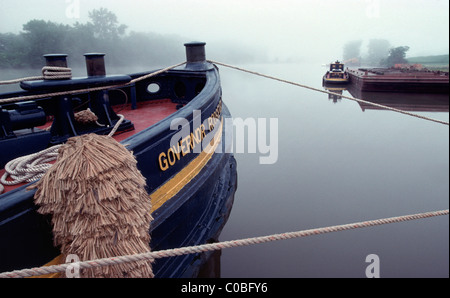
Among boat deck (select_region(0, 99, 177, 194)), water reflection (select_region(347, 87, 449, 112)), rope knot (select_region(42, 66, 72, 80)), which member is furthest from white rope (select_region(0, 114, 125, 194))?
water reflection (select_region(347, 87, 449, 112))

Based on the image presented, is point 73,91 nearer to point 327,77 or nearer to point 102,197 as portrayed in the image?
point 102,197

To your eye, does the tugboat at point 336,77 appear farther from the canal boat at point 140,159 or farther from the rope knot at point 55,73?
A: the rope knot at point 55,73

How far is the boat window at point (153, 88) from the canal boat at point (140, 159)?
66.6 inches

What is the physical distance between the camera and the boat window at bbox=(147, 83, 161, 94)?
6.80 m

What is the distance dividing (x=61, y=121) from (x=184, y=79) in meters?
3.40

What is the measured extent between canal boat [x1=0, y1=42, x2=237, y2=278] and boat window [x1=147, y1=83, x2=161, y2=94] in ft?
5.55

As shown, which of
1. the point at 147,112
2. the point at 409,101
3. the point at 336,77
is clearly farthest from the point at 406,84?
the point at 147,112

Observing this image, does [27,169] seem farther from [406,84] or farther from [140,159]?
[406,84]

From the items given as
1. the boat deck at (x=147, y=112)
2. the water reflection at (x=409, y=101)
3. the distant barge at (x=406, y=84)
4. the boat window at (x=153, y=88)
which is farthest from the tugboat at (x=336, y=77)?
the boat deck at (x=147, y=112)

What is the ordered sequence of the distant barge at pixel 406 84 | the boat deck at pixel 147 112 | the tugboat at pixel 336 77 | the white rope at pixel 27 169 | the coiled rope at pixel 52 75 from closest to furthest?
the white rope at pixel 27 169 < the coiled rope at pixel 52 75 < the boat deck at pixel 147 112 < the distant barge at pixel 406 84 < the tugboat at pixel 336 77

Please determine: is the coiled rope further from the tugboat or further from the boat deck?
the tugboat

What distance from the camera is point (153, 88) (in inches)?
276

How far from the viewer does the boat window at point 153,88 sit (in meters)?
6.80

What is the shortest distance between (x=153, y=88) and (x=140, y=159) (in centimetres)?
454
